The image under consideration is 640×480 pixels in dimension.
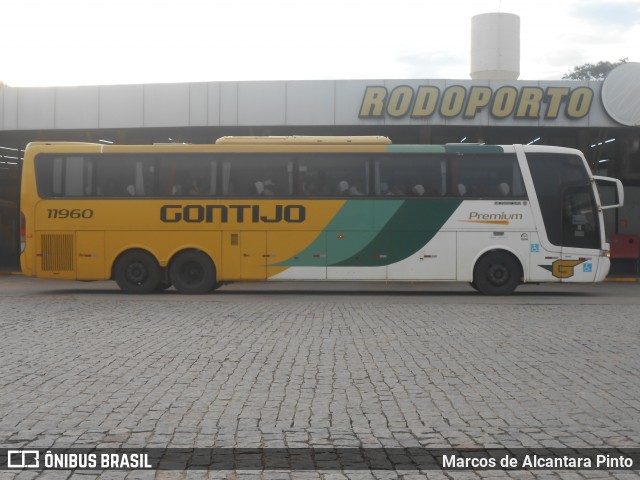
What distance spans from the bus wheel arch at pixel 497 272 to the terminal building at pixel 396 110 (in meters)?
8.88

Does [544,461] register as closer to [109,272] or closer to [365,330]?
[365,330]

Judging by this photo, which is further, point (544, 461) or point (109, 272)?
point (109, 272)

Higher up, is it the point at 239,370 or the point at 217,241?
the point at 217,241

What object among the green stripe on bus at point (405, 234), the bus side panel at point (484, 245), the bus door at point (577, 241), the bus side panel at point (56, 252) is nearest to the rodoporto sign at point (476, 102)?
the bus door at point (577, 241)

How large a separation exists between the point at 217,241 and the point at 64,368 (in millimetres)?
12053

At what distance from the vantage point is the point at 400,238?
20.8 metres

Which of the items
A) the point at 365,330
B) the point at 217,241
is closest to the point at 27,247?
the point at 217,241

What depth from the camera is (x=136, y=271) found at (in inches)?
837

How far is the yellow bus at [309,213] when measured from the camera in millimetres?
20656

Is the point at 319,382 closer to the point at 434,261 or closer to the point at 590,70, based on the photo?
the point at 434,261

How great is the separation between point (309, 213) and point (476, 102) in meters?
9.76

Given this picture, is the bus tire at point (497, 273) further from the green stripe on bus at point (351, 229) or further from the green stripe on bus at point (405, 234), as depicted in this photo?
the green stripe on bus at point (351, 229)

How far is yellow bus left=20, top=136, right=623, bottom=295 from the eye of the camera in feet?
67.8

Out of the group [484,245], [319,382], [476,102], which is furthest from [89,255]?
[319,382]
